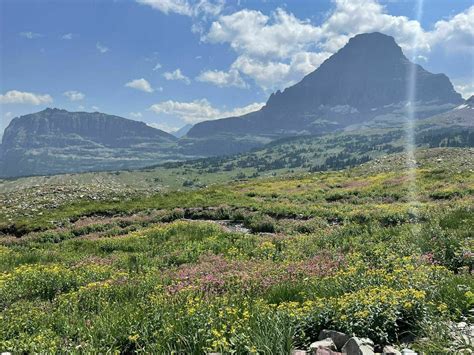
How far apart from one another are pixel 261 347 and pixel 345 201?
125 ft

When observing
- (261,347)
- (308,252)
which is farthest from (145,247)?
(261,347)

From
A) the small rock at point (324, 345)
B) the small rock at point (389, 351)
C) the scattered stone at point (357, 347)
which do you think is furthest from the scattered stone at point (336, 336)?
the small rock at point (389, 351)

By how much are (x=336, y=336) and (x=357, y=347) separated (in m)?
0.58

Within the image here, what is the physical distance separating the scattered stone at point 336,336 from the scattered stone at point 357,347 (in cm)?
24

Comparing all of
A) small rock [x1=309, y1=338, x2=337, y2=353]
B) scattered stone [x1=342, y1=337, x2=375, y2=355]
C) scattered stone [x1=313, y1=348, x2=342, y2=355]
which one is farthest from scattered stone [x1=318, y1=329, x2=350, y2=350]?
scattered stone [x1=313, y1=348, x2=342, y2=355]

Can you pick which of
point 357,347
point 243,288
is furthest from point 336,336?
point 243,288

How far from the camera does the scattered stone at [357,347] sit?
602cm

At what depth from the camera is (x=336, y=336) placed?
6.61m

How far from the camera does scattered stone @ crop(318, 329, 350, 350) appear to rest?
6496 mm

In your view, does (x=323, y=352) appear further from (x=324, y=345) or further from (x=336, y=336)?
(x=336, y=336)

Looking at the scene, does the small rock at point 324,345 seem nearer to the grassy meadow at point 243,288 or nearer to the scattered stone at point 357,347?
the scattered stone at point 357,347

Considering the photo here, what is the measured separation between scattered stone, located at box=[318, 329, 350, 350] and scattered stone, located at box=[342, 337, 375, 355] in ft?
0.78

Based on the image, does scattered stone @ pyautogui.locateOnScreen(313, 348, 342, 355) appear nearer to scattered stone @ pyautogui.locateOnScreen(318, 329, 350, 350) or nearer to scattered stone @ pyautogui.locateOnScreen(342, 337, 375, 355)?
scattered stone @ pyautogui.locateOnScreen(342, 337, 375, 355)

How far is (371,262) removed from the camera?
12289 mm
